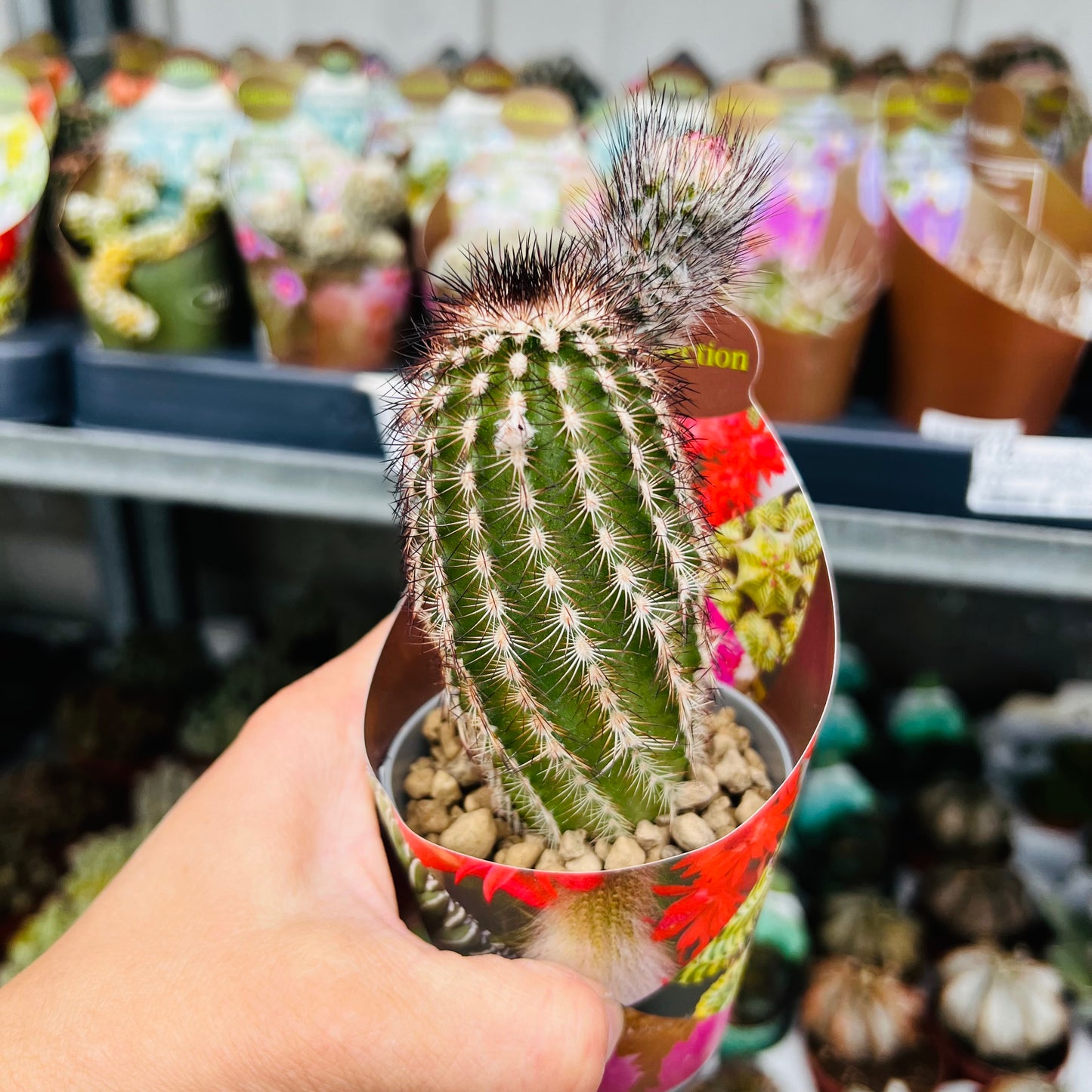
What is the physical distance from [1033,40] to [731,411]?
29.4 inches

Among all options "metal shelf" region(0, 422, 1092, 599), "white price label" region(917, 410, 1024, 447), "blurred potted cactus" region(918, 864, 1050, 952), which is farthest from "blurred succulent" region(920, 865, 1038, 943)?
"white price label" region(917, 410, 1024, 447)

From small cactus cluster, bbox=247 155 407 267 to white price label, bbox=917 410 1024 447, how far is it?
0.45 metres

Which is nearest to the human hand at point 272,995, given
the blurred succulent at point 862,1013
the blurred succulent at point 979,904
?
the blurred succulent at point 862,1013

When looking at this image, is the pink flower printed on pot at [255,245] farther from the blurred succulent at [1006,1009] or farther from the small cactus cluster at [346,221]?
the blurred succulent at [1006,1009]

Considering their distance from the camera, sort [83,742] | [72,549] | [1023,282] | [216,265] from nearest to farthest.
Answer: [1023,282] → [216,265] → [83,742] → [72,549]

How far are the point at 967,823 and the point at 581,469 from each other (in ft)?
2.14

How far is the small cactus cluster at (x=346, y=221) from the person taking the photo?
2.40ft

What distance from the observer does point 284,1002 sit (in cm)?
36

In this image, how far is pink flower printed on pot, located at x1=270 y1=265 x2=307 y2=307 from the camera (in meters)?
0.73

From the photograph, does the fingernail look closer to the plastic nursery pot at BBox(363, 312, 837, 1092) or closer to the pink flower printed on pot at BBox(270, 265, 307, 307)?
the plastic nursery pot at BBox(363, 312, 837, 1092)

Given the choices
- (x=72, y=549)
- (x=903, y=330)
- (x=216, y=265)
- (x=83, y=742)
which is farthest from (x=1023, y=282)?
(x=72, y=549)

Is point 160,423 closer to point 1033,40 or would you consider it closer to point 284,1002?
point 284,1002

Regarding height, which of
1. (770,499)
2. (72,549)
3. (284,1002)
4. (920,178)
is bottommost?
(72,549)

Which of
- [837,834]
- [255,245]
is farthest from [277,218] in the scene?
[837,834]
